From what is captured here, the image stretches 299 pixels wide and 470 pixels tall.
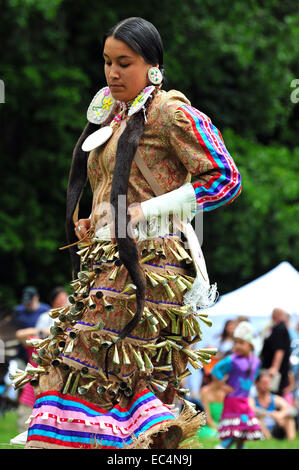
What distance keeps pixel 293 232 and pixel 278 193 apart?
84 centimetres

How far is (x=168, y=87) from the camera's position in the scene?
15328mm

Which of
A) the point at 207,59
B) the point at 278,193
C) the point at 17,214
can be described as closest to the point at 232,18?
the point at 207,59

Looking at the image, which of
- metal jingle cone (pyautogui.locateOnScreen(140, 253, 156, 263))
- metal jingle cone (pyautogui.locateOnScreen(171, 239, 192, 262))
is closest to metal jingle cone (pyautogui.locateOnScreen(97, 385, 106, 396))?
metal jingle cone (pyautogui.locateOnScreen(140, 253, 156, 263))

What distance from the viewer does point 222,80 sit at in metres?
17.9

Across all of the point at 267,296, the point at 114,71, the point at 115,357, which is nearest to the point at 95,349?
the point at 115,357

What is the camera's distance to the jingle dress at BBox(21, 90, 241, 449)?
3.89 metres

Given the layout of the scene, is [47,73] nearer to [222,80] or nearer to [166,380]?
[222,80]

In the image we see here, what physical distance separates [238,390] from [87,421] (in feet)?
19.2

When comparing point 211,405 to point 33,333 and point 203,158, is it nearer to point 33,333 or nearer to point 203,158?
point 33,333

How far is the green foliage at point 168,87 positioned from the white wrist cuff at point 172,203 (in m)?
11.1

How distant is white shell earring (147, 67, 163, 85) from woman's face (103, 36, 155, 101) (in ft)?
0.07

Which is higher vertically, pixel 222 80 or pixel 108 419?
pixel 222 80

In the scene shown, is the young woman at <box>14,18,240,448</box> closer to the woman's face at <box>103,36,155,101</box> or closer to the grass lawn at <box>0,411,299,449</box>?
the woman's face at <box>103,36,155,101</box>

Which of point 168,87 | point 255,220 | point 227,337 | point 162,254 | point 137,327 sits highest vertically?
point 168,87
